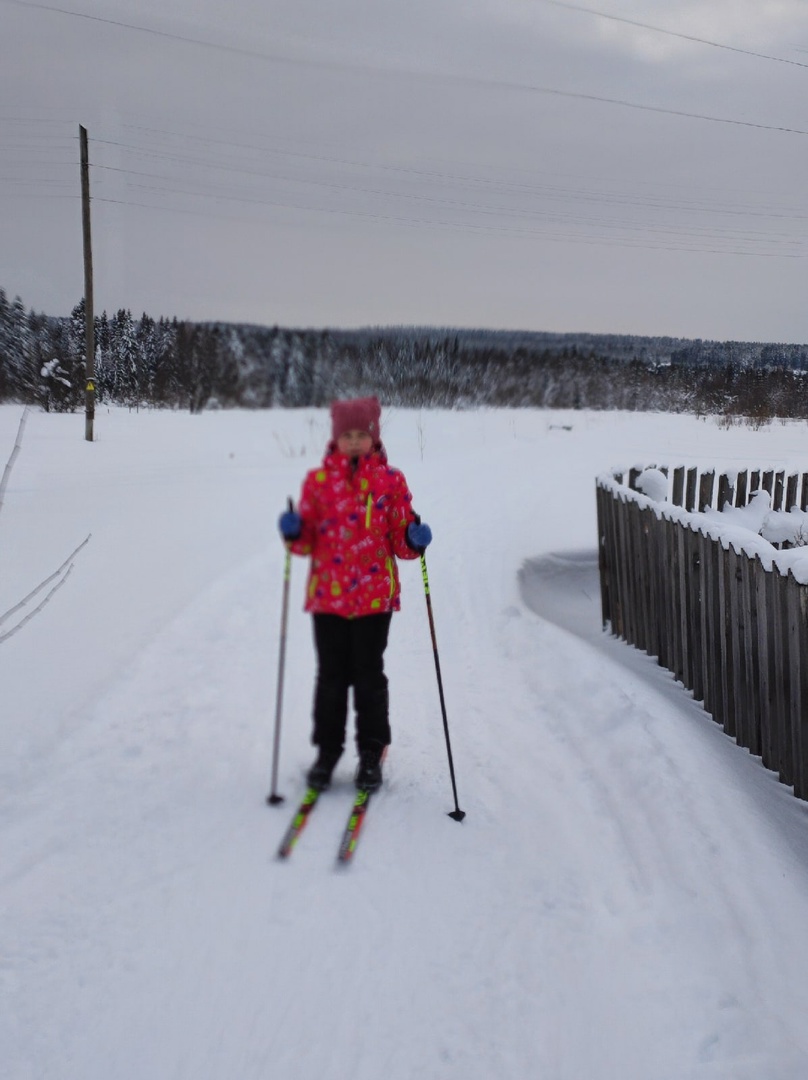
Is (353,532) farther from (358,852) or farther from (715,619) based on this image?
(715,619)

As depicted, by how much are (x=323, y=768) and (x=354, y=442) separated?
1470 millimetres

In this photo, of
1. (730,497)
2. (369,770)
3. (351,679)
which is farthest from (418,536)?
(730,497)

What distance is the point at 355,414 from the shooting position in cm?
298

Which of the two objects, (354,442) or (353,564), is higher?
(354,442)

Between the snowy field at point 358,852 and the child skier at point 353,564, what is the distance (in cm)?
18

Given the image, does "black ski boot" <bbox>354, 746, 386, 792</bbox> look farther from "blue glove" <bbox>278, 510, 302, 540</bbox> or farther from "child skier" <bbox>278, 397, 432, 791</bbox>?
"blue glove" <bbox>278, 510, 302, 540</bbox>

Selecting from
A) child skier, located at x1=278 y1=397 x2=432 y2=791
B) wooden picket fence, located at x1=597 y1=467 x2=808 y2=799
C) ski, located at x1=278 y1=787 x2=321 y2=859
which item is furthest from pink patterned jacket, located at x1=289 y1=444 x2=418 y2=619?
wooden picket fence, located at x1=597 y1=467 x2=808 y2=799

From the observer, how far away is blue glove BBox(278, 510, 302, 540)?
9.70 ft

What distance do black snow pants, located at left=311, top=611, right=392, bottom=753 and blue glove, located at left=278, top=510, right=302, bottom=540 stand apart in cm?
51

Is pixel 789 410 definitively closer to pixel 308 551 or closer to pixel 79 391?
pixel 79 391

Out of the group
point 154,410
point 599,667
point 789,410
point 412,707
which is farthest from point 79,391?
point 789,410

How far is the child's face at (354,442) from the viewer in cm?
302

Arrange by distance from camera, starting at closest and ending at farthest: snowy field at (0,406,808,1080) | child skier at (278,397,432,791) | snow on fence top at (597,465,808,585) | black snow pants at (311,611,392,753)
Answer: snowy field at (0,406,808,1080) → child skier at (278,397,432,791) → black snow pants at (311,611,392,753) → snow on fence top at (597,465,808,585)

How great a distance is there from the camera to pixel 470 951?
2576 mm
